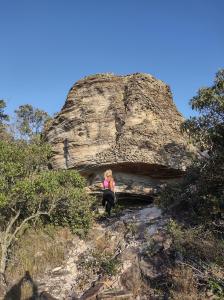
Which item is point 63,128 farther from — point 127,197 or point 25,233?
point 25,233

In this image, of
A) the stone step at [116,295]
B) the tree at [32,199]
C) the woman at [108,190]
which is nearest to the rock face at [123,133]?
the woman at [108,190]

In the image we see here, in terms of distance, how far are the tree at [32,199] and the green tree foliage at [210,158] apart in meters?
2.78

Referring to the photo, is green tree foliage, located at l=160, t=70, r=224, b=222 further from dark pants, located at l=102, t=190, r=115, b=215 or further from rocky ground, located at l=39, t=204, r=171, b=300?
dark pants, located at l=102, t=190, r=115, b=215

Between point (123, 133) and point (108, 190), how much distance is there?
7.48 ft

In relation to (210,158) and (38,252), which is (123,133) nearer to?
(210,158)

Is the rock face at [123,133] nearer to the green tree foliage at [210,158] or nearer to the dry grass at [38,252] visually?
the green tree foliage at [210,158]

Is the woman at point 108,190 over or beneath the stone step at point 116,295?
over

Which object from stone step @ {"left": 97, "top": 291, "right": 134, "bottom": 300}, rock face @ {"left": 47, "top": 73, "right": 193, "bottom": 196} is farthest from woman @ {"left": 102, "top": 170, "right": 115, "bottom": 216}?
stone step @ {"left": 97, "top": 291, "right": 134, "bottom": 300}

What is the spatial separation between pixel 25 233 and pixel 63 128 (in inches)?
193

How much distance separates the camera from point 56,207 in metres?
12.0

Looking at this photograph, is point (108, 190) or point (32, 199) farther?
point (108, 190)

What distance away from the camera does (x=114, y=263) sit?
9.75m

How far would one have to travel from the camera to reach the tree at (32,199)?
35.8ft

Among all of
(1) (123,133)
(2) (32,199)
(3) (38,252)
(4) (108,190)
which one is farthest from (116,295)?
(1) (123,133)
